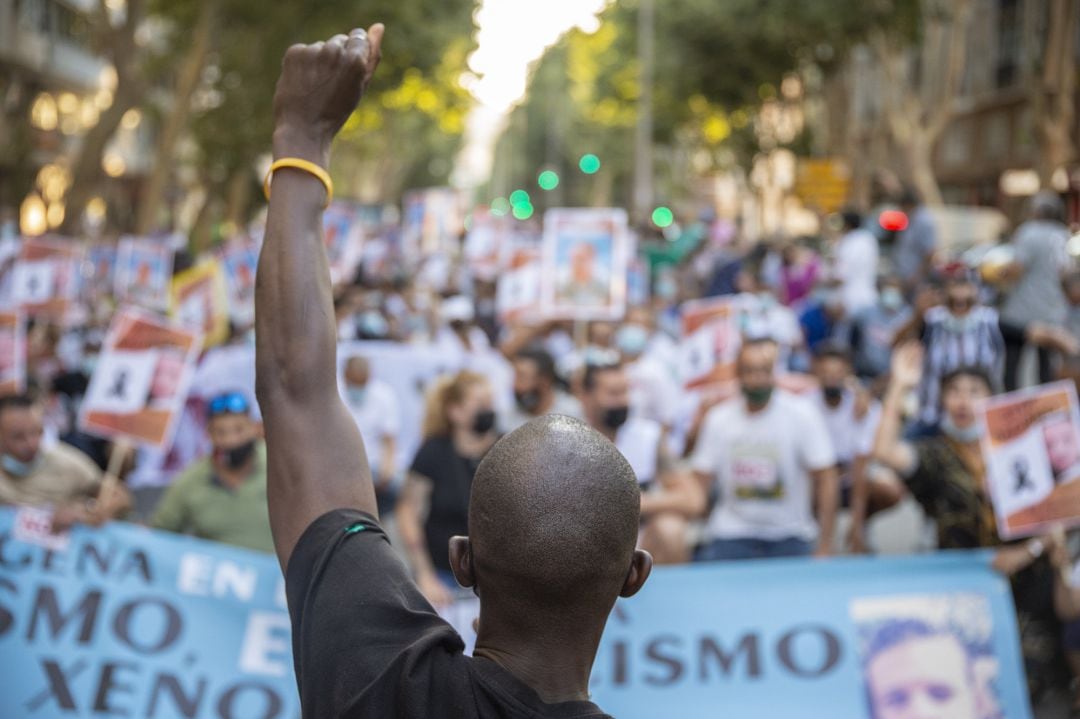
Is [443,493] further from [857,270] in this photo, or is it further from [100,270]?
[100,270]

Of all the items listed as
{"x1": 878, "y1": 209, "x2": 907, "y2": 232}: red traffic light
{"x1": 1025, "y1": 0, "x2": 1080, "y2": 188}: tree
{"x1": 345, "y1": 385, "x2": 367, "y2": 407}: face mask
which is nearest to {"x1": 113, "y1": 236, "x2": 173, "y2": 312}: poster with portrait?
{"x1": 345, "y1": 385, "x2": 367, "y2": 407}: face mask

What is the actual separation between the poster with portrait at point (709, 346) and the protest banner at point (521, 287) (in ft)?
7.57

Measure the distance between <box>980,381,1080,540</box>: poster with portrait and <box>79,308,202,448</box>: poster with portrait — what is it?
373cm

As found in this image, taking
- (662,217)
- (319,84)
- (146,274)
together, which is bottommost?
(319,84)

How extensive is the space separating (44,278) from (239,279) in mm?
1645

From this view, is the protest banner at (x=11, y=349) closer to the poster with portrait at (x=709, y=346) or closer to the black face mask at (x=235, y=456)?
the black face mask at (x=235, y=456)

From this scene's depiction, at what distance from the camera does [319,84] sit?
6.93 ft

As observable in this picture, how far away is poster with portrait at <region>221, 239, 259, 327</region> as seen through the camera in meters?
12.8

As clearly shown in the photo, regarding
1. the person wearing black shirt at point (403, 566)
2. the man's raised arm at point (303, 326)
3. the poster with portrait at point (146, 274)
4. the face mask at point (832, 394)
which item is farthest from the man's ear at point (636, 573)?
the poster with portrait at point (146, 274)

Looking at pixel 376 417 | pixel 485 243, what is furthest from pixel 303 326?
pixel 485 243

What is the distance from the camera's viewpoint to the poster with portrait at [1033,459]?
5.80 metres

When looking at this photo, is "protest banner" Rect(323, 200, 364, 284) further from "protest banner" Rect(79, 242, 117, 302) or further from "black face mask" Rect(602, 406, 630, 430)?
"black face mask" Rect(602, 406, 630, 430)

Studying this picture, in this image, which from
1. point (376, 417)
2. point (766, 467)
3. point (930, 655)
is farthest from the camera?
point (376, 417)

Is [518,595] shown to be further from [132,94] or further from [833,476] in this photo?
[132,94]
